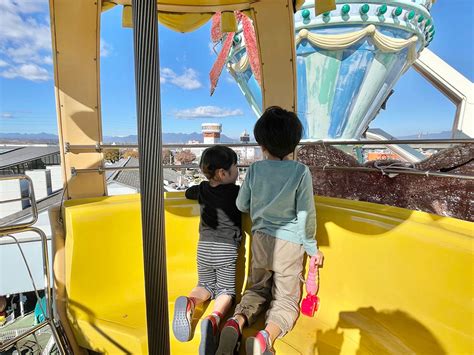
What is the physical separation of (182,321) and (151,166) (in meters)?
1.04

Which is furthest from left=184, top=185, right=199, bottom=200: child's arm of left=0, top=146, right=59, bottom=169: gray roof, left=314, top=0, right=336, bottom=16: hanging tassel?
left=0, top=146, right=59, bottom=169: gray roof

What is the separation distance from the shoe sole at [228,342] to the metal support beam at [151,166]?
707 mm

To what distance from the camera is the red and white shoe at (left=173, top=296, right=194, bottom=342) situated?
4.39 ft

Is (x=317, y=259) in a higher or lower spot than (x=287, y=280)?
higher

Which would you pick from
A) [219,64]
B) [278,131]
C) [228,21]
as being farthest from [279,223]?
[219,64]

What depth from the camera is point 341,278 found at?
1.45 m

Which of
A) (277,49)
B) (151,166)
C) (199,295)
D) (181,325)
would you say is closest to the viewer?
(151,166)

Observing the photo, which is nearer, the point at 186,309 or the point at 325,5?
the point at 186,309

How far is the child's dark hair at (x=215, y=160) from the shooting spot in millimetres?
1625

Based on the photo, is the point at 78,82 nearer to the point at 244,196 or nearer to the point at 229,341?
the point at 244,196

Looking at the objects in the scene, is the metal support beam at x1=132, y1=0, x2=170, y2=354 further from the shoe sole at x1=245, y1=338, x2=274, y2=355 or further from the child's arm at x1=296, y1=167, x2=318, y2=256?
the child's arm at x1=296, y1=167, x2=318, y2=256

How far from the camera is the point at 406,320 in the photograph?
1.21m

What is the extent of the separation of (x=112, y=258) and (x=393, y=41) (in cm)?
806

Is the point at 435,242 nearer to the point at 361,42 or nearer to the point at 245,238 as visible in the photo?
the point at 245,238
